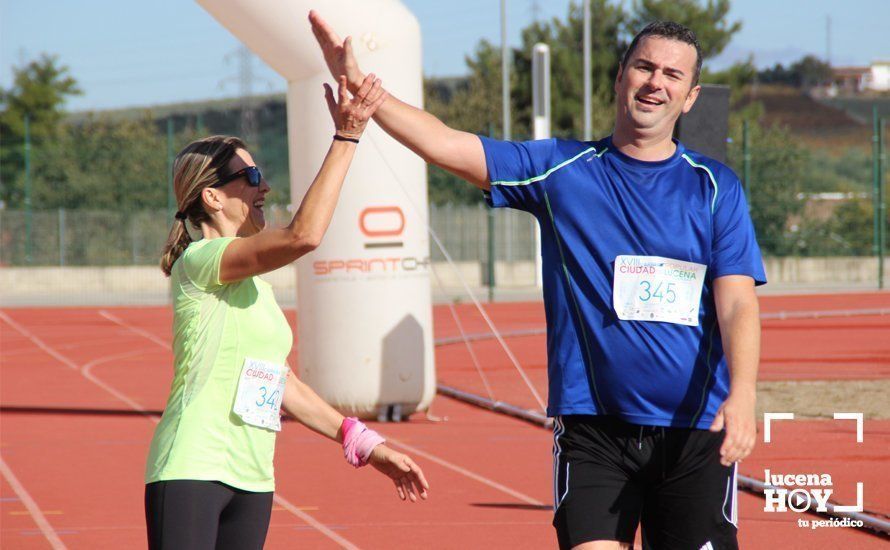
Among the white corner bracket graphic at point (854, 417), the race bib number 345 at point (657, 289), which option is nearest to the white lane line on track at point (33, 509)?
the race bib number 345 at point (657, 289)

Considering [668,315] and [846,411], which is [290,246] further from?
[846,411]

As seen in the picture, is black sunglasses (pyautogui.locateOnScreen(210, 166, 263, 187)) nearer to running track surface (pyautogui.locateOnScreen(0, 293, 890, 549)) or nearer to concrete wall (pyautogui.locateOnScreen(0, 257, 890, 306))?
running track surface (pyautogui.locateOnScreen(0, 293, 890, 549))

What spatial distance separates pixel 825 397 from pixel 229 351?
9402 millimetres

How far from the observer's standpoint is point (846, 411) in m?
11.1

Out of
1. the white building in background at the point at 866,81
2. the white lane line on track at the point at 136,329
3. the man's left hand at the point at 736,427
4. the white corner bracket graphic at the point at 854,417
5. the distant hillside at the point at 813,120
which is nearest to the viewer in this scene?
the man's left hand at the point at 736,427

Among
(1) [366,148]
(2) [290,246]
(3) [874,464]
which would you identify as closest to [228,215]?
(2) [290,246]

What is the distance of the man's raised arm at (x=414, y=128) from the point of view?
3.45 meters

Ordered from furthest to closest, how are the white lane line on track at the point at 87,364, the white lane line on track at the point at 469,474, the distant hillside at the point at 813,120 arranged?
1. the distant hillside at the point at 813,120
2. the white lane line on track at the point at 87,364
3. the white lane line on track at the point at 469,474

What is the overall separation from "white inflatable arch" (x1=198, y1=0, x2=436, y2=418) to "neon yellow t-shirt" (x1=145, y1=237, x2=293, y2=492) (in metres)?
6.99

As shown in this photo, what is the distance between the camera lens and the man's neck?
364 cm

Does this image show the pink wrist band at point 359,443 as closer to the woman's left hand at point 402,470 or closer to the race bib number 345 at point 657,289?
the woman's left hand at point 402,470

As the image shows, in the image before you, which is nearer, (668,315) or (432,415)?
(668,315)

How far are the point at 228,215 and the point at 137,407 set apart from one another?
9.44 metres

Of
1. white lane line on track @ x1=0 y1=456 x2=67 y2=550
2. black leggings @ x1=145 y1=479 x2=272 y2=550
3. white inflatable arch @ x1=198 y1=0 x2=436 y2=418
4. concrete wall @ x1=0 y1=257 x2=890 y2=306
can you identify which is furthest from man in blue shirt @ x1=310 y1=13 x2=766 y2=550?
concrete wall @ x1=0 y1=257 x2=890 y2=306
